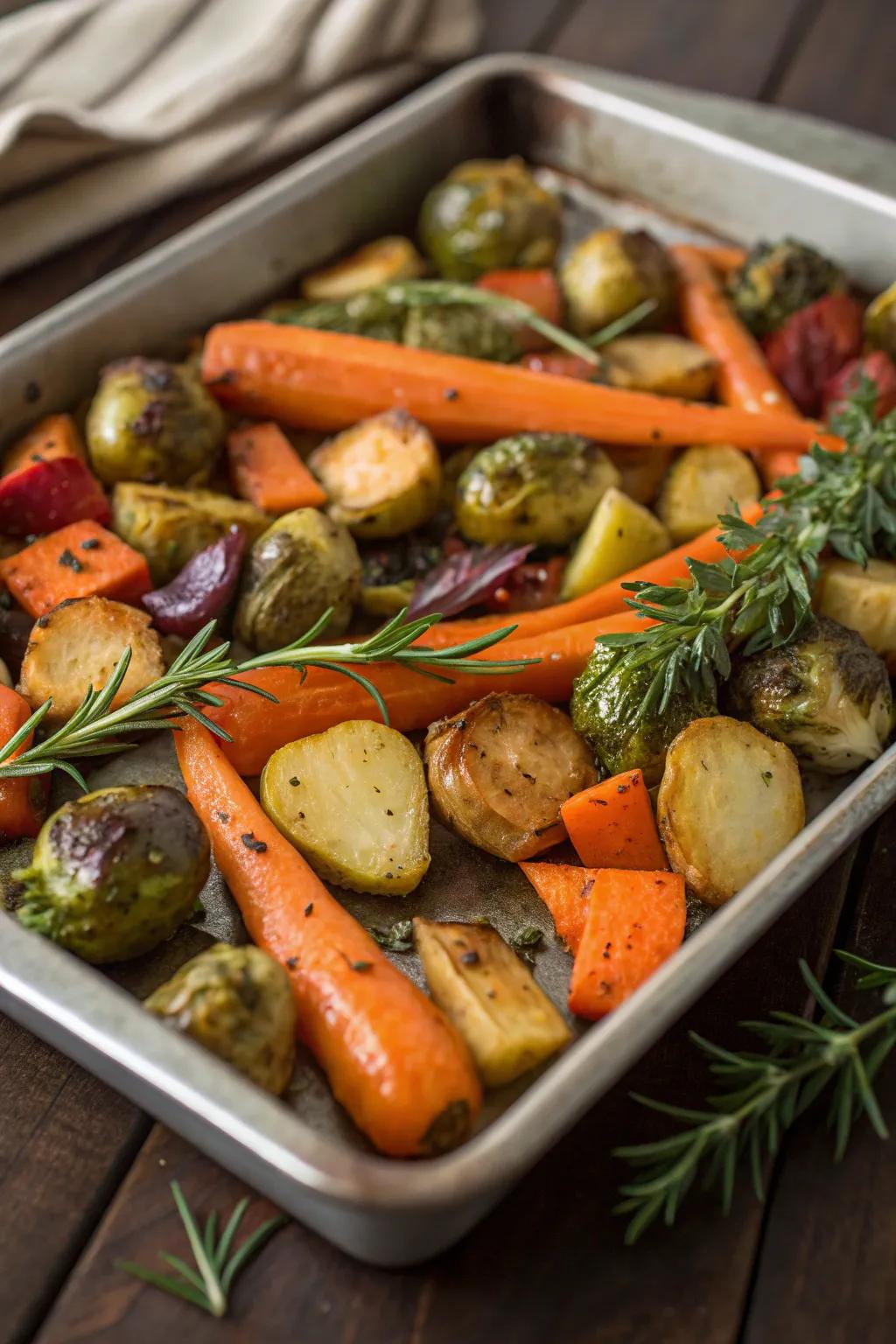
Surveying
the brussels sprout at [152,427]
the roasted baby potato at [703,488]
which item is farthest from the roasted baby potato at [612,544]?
the brussels sprout at [152,427]

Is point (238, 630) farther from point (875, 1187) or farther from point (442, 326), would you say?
point (875, 1187)

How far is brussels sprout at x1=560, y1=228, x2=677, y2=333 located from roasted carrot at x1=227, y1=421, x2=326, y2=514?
88cm

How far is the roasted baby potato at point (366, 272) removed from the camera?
361cm

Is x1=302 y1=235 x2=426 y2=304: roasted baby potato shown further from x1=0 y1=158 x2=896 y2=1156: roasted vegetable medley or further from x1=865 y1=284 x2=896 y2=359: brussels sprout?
x1=865 y1=284 x2=896 y2=359: brussels sprout

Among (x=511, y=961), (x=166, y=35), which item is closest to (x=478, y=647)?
(x=511, y=961)

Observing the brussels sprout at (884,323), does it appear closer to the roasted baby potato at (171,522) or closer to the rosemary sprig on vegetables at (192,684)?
the rosemary sprig on vegetables at (192,684)

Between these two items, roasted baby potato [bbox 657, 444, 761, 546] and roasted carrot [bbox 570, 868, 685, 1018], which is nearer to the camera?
roasted carrot [bbox 570, 868, 685, 1018]

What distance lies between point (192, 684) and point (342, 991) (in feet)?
2.08

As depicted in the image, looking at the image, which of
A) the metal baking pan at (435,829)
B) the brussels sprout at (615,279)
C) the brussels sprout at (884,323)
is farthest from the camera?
the brussels sprout at (615,279)

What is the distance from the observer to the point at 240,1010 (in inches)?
78.1

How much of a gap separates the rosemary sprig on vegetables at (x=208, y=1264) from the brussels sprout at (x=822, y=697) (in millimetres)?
1236

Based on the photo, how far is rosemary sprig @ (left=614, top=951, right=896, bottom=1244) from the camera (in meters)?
1.98

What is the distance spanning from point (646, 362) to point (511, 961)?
174 centimetres

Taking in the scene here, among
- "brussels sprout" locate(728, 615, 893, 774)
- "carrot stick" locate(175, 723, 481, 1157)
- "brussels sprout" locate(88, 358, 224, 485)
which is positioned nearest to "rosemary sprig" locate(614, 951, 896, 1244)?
"carrot stick" locate(175, 723, 481, 1157)
